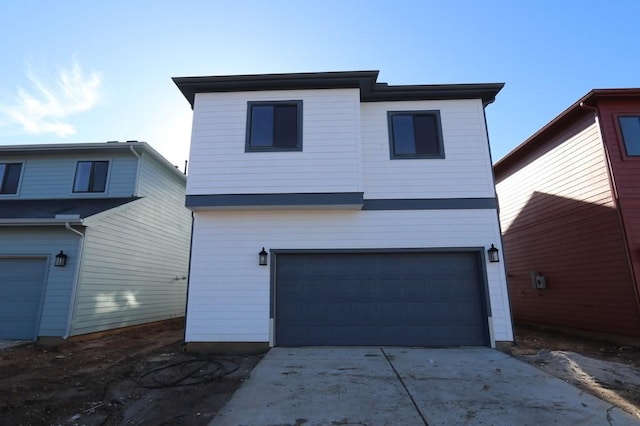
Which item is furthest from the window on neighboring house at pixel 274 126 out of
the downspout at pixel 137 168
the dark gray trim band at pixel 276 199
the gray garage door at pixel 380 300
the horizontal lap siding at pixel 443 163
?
the downspout at pixel 137 168

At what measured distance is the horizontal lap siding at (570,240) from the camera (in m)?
7.95

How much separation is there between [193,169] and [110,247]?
14.0ft

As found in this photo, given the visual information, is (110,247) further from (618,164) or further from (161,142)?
(618,164)

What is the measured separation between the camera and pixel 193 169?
24.5ft

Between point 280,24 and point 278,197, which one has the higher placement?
point 280,24

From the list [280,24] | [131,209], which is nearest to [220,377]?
[131,209]

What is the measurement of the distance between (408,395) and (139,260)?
9696 millimetres

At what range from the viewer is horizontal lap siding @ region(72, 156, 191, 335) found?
8906mm

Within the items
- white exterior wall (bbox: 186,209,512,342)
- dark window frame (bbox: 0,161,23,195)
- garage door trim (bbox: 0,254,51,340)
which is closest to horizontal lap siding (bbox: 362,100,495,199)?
white exterior wall (bbox: 186,209,512,342)

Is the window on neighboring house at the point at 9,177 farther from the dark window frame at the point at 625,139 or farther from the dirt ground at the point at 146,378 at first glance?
the dark window frame at the point at 625,139

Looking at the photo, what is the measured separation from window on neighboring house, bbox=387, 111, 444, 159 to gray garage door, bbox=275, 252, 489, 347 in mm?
2392

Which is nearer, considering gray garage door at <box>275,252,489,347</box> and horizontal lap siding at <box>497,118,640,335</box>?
gray garage door at <box>275,252,489,347</box>

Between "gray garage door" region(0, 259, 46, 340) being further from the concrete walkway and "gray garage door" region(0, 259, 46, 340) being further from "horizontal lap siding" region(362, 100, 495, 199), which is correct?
"horizontal lap siding" region(362, 100, 495, 199)

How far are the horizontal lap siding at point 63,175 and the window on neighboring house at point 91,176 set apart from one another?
13 cm
